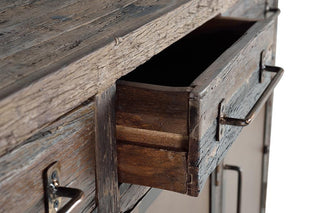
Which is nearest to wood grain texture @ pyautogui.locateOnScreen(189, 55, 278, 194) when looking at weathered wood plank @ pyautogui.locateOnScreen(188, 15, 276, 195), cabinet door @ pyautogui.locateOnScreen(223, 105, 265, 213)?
weathered wood plank @ pyautogui.locateOnScreen(188, 15, 276, 195)

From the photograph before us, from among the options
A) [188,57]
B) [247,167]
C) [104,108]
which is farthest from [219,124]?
[247,167]

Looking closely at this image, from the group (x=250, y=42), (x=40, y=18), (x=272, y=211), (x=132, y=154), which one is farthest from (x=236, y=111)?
(x=272, y=211)

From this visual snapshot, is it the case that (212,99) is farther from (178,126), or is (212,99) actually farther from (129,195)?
(129,195)

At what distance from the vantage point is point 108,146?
60cm

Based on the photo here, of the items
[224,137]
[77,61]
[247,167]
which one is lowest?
[247,167]

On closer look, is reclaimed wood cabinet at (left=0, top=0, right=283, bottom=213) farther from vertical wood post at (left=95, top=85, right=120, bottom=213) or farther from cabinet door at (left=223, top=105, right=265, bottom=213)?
cabinet door at (left=223, top=105, right=265, bottom=213)

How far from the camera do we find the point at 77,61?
478 mm

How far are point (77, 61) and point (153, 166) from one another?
19 centimetres

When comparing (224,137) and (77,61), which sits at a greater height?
(77,61)

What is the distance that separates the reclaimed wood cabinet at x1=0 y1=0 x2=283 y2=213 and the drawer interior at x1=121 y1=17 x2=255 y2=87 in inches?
4.9

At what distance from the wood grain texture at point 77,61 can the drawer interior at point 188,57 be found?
0.76ft

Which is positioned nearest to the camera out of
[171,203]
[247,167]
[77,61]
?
[77,61]

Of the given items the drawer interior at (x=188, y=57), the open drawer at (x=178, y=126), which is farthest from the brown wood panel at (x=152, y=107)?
the drawer interior at (x=188, y=57)

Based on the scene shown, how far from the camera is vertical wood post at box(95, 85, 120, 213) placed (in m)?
0.57
